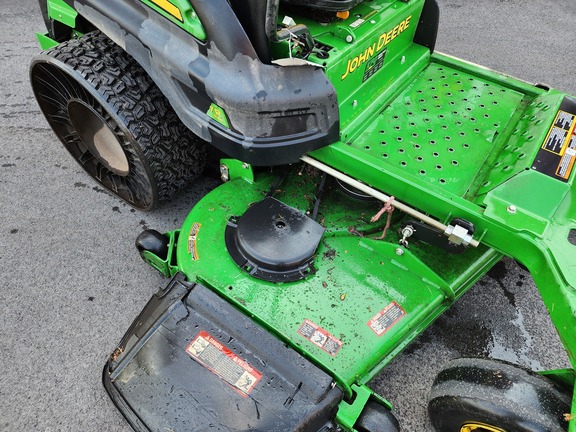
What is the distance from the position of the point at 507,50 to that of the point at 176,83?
3119mm

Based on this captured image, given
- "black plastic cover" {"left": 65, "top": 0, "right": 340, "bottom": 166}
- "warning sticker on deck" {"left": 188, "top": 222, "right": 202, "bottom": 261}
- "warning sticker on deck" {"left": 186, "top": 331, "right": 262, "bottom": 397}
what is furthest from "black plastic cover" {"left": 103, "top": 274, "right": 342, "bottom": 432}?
"black plastic cover" {"left": 65, "top": 0, "right": 340, "bottom": 166}

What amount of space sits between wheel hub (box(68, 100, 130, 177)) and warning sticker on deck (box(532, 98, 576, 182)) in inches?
71.4

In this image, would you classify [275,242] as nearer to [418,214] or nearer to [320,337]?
[320,337]

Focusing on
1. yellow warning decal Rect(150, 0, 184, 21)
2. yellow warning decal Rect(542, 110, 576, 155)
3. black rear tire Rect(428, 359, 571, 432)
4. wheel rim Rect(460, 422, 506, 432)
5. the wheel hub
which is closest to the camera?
black rear tire Rect(428, 359, 571, 432)

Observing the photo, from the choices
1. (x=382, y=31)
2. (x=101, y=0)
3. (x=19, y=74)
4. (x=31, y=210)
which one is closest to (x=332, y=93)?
(x=382, y=31)

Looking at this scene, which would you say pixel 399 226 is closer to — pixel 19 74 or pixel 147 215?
pixel 147 215

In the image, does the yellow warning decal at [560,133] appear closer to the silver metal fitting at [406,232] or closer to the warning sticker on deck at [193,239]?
the silver metal fitting at [406,232]

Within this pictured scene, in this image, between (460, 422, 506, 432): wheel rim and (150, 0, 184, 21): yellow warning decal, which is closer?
(460, 422, 506, 432): wheel rim

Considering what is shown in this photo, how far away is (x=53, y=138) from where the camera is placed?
9.34 feet

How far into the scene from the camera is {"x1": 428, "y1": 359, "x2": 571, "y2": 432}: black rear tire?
132 centimetres

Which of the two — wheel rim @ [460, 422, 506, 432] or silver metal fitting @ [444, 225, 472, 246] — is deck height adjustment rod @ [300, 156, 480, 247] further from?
wheel rim @ [460, 422, 506, 432]

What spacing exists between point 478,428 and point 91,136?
2.15 metres

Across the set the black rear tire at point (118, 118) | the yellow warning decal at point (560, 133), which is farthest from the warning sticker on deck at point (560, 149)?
the black rear tire at point (118, 118)

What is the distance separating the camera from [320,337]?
5.33ft
